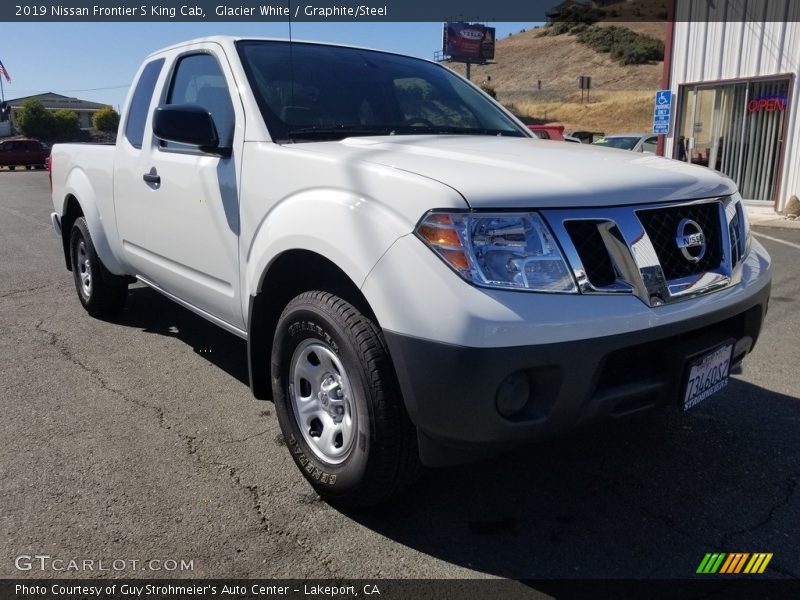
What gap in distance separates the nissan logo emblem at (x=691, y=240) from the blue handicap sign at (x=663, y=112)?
12.4 m

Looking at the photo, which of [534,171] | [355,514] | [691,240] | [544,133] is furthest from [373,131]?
[544,133]

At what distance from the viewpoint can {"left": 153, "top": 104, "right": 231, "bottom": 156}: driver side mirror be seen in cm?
294

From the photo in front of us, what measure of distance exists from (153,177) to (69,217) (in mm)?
2142

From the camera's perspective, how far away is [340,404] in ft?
8.40

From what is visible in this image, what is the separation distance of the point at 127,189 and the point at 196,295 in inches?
41.4

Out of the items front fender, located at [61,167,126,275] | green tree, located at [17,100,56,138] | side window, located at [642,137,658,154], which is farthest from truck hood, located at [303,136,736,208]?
green tree, located at [17,100,56,138]

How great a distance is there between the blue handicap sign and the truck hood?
1197 centimetres

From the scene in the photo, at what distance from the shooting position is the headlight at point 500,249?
206 centimetres

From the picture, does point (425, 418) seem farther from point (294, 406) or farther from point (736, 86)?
point (736, 86)

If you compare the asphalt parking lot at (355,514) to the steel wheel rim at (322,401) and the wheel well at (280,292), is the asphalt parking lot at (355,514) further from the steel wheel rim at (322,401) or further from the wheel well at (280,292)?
the wheel well at (280,292)

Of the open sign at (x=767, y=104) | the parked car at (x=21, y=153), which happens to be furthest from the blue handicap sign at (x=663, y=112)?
the parked car at (x=21, y=153)

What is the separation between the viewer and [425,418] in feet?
6.99

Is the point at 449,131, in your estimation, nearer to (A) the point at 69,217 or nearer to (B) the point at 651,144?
(A) the point at 69,217

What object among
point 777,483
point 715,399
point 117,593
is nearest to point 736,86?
point 715,399
